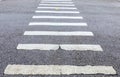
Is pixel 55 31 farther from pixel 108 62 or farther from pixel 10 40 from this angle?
pixel 108 62

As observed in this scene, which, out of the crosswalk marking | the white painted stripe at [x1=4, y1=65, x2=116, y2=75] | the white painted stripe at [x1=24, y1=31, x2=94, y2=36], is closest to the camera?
the white painted stripe at [x1=4, y1=65, x2=116, y2=75]

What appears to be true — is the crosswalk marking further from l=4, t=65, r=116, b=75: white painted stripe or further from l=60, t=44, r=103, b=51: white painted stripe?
l=4, t=65, r=116, b=75: white painted stripe

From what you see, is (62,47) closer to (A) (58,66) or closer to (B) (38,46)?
(B) (38,46)

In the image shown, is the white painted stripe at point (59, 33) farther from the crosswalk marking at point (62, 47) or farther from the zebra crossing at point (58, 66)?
the crosswalk marking at point (62, 47)

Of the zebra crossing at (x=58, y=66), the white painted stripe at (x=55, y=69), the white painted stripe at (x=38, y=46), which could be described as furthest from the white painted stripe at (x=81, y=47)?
the white painted stripe at (x=55, y=69)

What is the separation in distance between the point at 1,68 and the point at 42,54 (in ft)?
4.18

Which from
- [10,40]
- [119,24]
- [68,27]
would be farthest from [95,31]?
[10,40]

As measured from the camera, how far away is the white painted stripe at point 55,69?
17.9 feet

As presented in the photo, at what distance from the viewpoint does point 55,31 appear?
9.36 metres

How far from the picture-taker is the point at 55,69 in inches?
223

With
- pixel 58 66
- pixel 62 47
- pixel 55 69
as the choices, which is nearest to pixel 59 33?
pixel 62 47

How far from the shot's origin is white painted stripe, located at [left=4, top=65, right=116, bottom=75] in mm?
5465

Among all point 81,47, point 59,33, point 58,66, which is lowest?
point 59,33

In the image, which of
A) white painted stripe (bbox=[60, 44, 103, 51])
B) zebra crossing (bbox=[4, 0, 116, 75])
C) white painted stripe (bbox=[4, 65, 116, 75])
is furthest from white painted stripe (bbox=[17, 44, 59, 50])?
white painted stripe (bbox=[4, 65, 116, 75])
